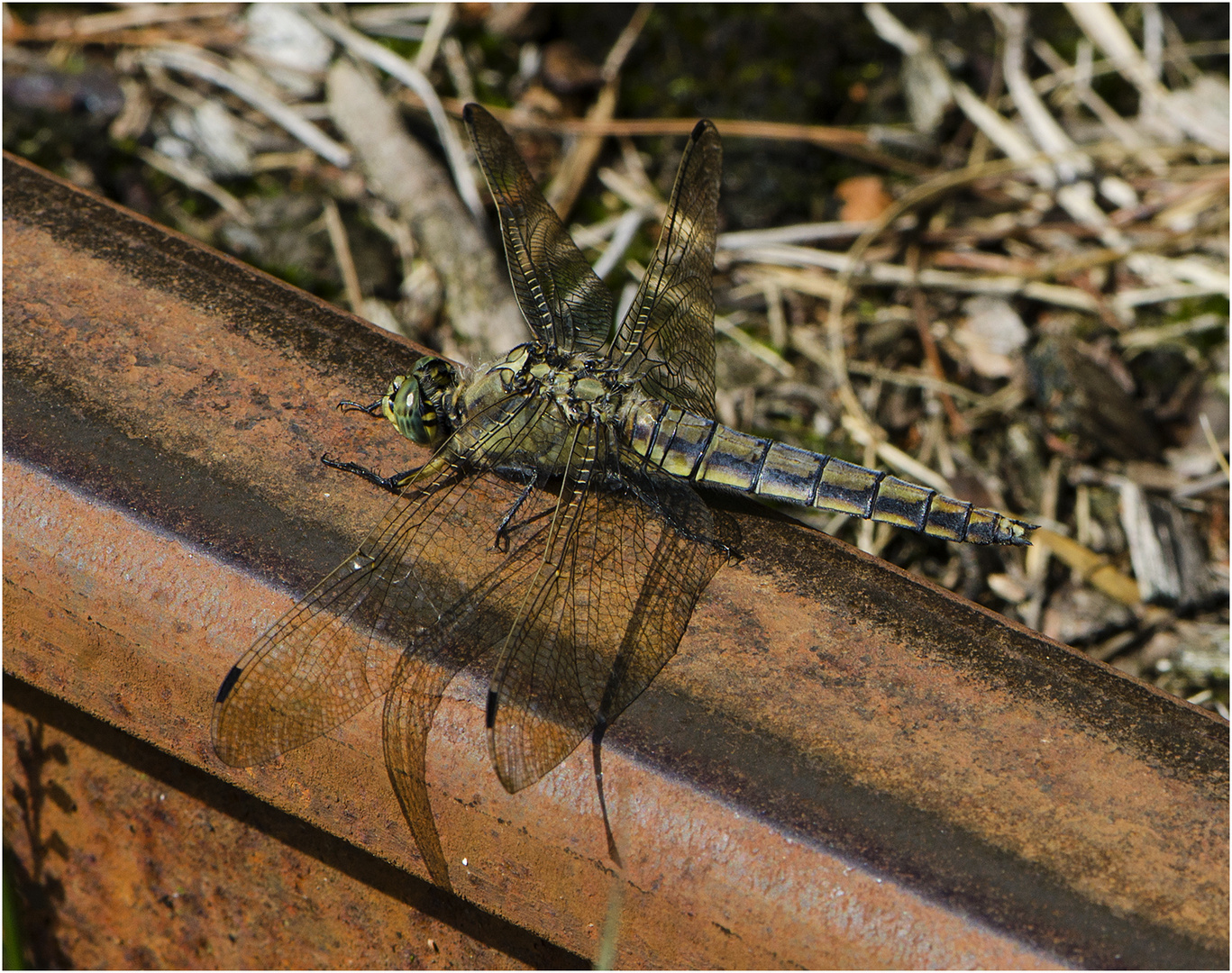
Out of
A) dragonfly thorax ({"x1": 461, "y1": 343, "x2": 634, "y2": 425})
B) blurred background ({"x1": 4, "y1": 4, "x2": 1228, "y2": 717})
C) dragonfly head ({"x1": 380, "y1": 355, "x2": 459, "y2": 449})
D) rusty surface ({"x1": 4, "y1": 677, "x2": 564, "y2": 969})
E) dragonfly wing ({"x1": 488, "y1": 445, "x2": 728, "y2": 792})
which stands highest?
blurred background ({"x1": 4, "y1": 4, "x2": 1228, "y2": 717})

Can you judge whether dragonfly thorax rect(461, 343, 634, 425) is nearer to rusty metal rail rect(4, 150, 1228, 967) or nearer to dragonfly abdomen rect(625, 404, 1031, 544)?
dragonfly abdomen rect(625, 404, 1031, 544)

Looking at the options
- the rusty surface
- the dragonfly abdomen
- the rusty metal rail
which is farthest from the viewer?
the dragonfly abdomen

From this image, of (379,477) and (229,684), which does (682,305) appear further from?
(229,684)

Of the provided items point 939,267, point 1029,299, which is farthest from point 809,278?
point 1029,299

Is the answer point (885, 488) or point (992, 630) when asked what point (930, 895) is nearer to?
point (992, 630)

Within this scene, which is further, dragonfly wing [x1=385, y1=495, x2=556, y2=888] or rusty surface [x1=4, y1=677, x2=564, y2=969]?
rusty surface [x1=4, y1=677, x2=564, y2=969]

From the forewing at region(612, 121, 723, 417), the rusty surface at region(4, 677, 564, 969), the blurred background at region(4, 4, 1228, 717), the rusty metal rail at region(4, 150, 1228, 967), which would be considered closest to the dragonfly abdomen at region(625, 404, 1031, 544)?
the forewing at region(612, 121, 723, 417)

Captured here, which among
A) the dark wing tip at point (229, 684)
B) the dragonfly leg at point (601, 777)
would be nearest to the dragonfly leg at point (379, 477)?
the dark wing tip at point (229, 684)

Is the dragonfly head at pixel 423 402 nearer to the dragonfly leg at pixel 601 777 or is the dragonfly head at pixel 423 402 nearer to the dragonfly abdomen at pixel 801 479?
the dragonfly abdomen at pixel 801 479
